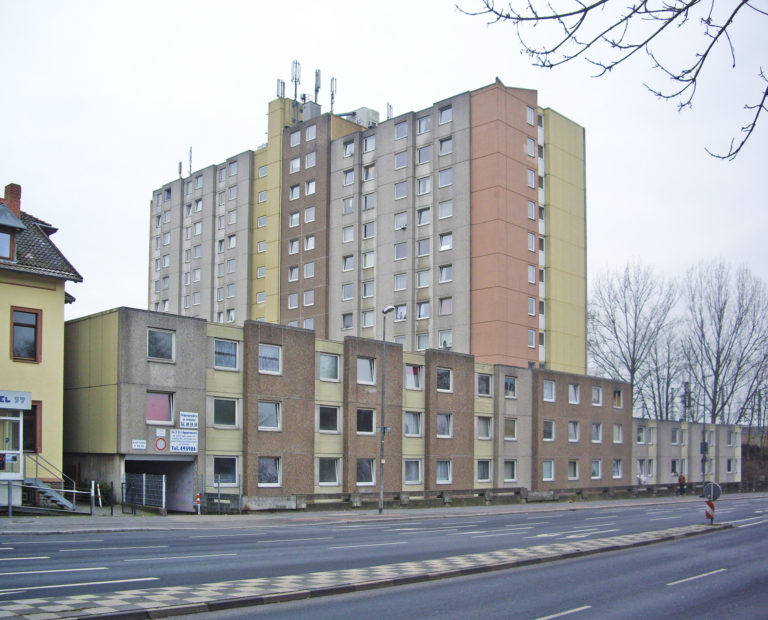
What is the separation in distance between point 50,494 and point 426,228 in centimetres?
3999

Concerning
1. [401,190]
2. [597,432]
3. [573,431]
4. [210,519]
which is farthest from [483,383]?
[210,519]

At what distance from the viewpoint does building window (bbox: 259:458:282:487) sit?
132ft

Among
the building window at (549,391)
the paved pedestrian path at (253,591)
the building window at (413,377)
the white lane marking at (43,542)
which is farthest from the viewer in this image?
the building window at (549,391)

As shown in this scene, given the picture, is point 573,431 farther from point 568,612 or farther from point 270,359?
point 568,612

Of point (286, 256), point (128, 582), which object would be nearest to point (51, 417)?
point (128, 582)

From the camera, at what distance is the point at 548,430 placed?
56938 millimetres

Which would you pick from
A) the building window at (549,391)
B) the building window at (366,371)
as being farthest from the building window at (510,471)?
the building window at (366,371)

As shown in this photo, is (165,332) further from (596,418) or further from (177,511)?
(596,418)

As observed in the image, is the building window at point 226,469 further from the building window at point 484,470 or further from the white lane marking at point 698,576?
the white lane marking at point 698,576

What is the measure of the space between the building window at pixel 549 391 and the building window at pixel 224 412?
2440cm

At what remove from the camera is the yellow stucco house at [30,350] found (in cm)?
3300

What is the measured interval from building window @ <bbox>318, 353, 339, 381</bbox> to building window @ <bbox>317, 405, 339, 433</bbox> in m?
1.51

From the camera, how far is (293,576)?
14.9 meters

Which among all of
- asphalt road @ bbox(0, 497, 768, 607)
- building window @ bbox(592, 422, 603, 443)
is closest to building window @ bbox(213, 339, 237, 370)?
asphalt road @ bbox(0, 497, 768, 607)
